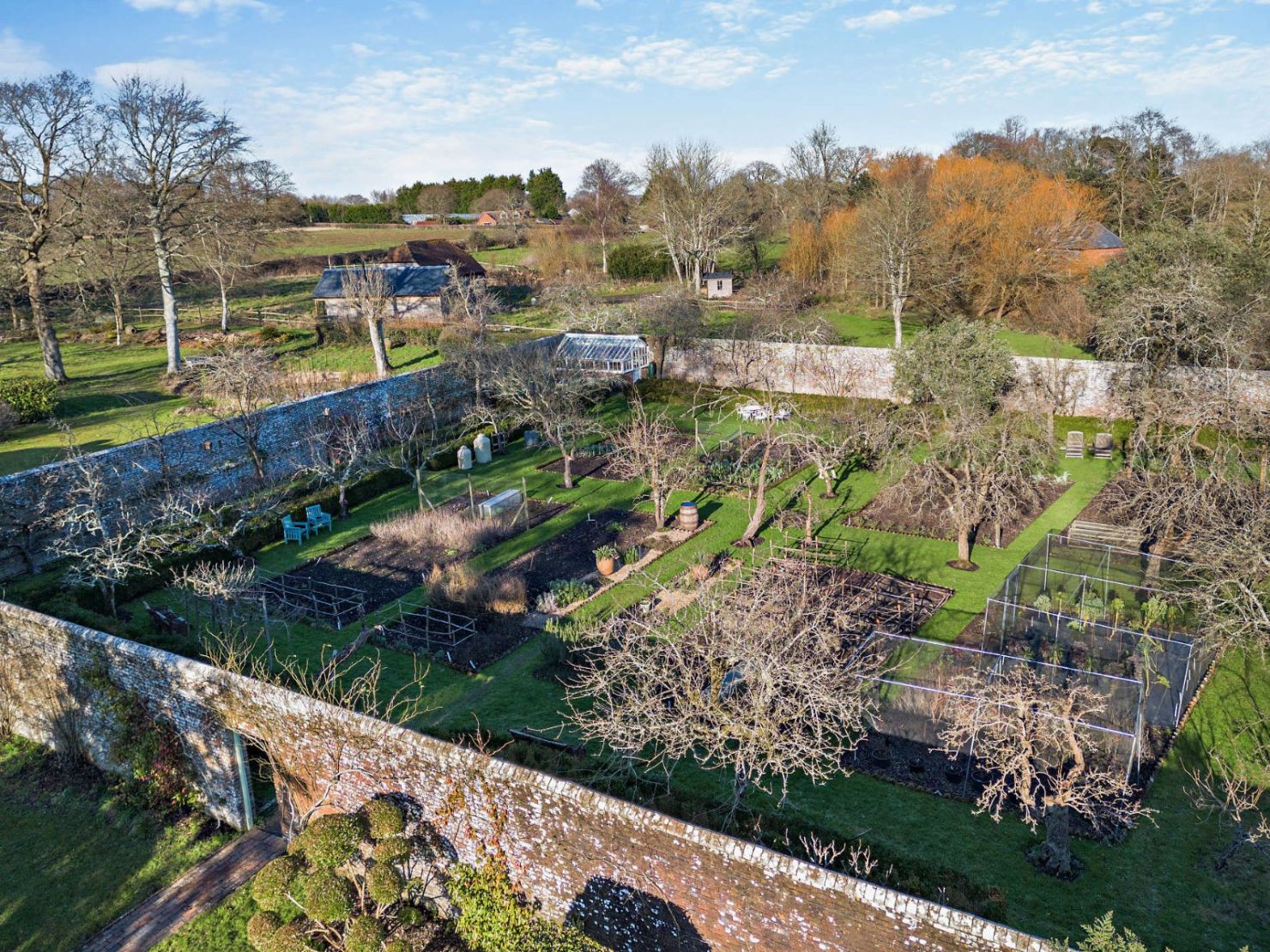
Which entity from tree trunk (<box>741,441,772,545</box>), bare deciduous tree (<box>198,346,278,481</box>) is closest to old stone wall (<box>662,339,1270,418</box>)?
tree trunk (<box>741,441,772,545</box>)

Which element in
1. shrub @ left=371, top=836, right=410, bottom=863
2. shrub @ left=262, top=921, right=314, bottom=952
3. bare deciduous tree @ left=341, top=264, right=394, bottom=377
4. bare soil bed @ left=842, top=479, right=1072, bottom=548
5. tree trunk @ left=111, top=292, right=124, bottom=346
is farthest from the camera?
tree trunk @ left=111, top=292, right=124, bottom=346

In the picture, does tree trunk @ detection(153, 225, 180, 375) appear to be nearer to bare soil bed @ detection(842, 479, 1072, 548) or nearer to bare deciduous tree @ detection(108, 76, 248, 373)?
bare deciduous tree @ detection(108, 76, 248, 373)

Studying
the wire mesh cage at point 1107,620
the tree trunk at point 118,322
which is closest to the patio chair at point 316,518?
the wire mesh cage at point 1107,620

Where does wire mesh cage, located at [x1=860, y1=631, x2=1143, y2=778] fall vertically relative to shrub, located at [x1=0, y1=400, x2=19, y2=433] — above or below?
below

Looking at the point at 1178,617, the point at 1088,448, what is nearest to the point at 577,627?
the point at 1178,617

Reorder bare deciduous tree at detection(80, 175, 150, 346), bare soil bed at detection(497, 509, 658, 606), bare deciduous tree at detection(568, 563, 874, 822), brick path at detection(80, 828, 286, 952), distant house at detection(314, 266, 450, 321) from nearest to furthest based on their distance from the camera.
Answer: brick path at detection(80, 828, 286, 952) → bare deciduous tree at detection(568, 563, 874, 822) → bare soil bed at detection(497, 509, 658, 606) → bare deciduous tree at detection(80, 175, 150, 346) → distant house at detection(314, 266, 450, 321)

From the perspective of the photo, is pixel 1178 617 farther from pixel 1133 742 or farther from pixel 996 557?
pixel 1133 742

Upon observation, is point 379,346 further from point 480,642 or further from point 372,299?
point 480,642
